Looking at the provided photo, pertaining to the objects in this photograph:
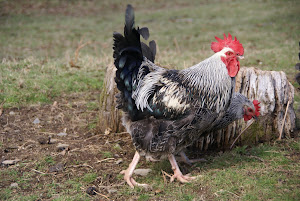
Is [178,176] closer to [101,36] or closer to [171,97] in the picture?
[171,97]

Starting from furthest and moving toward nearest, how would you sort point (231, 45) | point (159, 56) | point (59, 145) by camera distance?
point (159, 56)
point (59, 145)
point (231, 45)

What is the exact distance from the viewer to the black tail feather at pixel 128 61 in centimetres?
409

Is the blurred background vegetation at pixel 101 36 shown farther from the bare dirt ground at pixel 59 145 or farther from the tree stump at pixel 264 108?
the tree stump at pixel 264 108

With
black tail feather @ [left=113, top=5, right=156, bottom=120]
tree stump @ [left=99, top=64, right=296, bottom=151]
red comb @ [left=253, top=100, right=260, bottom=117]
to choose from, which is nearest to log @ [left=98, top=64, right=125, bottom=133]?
black tail feather @ [left=113, top=5, right=156, bottom=120]

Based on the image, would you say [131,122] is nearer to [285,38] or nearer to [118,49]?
[118,49]

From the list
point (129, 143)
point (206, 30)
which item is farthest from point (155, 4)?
point (129, 143)

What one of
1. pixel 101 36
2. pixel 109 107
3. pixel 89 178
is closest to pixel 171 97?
pixel 89 178

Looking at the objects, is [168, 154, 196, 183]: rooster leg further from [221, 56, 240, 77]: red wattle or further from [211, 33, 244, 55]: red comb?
[211, 33, 244, 55]: red comb

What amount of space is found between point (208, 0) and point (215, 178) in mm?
19912

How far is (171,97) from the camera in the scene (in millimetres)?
4105

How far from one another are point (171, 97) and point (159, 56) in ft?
19.1

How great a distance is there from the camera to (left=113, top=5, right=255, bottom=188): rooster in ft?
13.4

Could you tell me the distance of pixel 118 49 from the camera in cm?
420

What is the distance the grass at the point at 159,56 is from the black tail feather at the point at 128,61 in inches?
42.8
